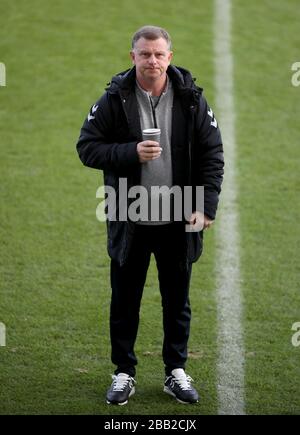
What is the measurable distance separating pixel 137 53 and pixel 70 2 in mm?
8832

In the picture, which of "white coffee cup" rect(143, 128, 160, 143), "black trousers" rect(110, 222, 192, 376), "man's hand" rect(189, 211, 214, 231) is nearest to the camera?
"white coffee cup" rect(143, 128, 160, 143)

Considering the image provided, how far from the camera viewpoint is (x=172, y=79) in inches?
216

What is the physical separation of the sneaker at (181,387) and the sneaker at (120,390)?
21 cm

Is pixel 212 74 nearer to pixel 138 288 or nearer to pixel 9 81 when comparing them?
pixel 9 81

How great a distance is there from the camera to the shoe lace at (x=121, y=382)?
5738 mm

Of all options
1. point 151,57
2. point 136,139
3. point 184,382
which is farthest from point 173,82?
point 184,382

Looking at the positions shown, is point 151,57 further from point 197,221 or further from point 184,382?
point 184,382

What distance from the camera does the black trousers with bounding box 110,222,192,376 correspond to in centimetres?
560

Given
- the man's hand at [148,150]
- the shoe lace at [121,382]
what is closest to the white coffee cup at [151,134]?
the man's hand at [148,150]

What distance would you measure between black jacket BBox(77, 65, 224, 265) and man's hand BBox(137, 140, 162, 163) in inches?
3.4

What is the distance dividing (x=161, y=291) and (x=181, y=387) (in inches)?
21.9

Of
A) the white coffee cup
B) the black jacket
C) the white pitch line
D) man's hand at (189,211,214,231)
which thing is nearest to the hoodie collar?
the black jacket

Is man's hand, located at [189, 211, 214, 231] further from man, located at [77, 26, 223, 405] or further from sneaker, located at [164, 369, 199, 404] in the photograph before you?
sneaker, located at [164, 369, 199, 404]

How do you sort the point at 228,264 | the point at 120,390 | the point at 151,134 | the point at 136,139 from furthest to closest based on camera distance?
the point at 228,264 → the point at 120,390 → the point at 136,139 → the point at 151,134
